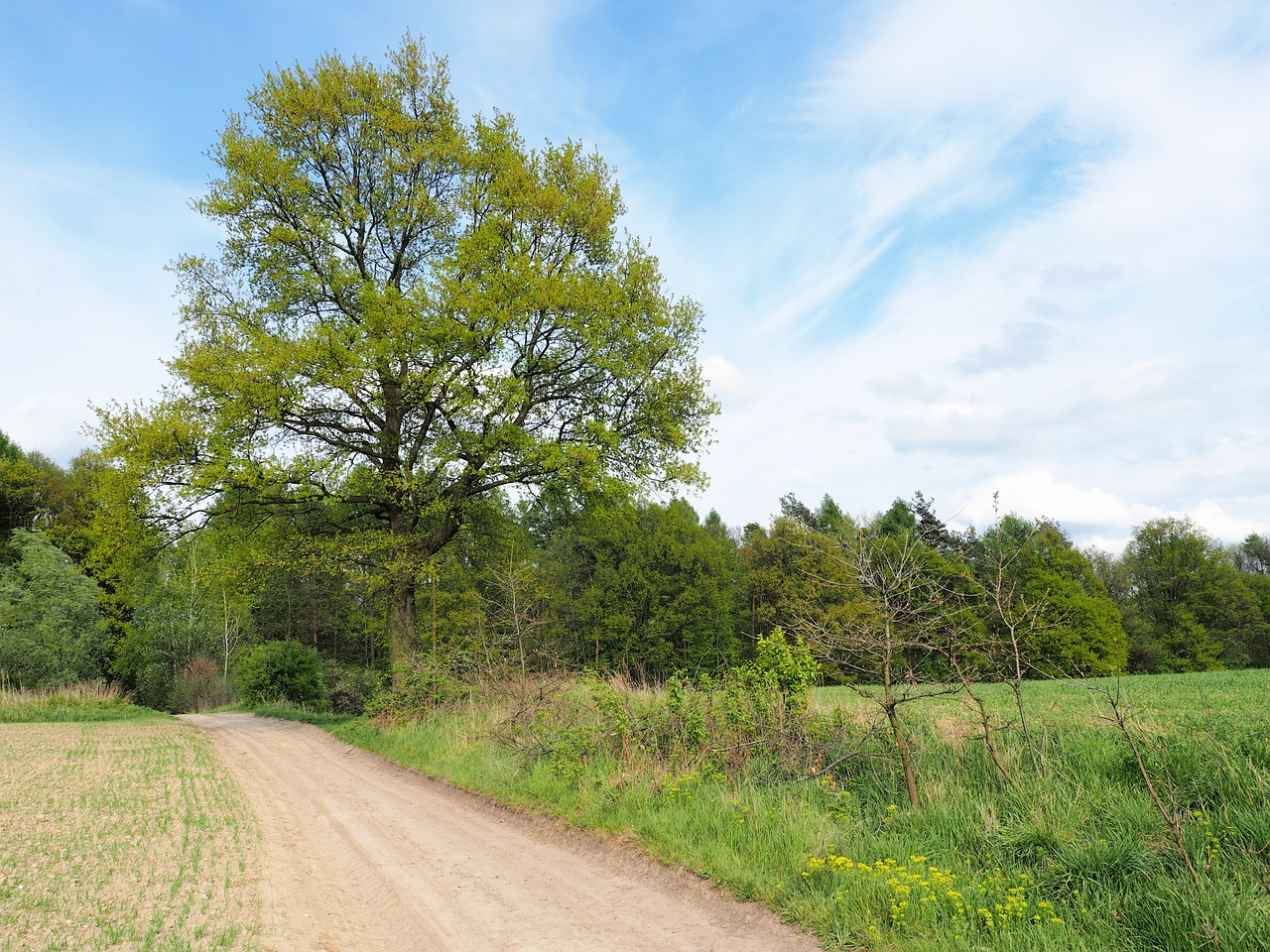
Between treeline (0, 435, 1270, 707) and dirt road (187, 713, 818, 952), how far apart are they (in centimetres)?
653

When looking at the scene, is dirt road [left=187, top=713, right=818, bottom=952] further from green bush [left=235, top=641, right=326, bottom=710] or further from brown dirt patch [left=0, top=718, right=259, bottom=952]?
green bush [left=235, top=641, right=326, bottom=710]

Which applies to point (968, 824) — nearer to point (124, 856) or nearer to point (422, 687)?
point (124, 856)

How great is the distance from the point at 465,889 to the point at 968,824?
4.40 m

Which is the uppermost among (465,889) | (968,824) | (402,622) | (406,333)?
(406,333)

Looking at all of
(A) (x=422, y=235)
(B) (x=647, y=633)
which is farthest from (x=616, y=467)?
(B) (x=647, y=633)

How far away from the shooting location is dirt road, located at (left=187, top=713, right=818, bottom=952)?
4.96 metres

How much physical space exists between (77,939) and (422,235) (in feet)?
56.6

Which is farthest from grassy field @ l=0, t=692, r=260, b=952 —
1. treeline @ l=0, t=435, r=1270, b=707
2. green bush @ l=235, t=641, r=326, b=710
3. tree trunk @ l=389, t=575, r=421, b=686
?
green bush @ l=235, t=641, r=326, b=710

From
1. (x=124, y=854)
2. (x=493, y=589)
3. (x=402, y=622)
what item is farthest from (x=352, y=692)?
(x=124, y=854)

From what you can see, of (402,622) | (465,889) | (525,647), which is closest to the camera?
(465,889)

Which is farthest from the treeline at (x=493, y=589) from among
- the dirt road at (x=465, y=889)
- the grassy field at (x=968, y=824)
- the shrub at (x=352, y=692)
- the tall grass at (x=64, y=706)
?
the grassy field at (x=968, y=824)

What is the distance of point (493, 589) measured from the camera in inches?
1516

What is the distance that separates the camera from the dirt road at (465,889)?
4.96 metres

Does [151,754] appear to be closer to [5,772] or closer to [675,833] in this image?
[5,772]
